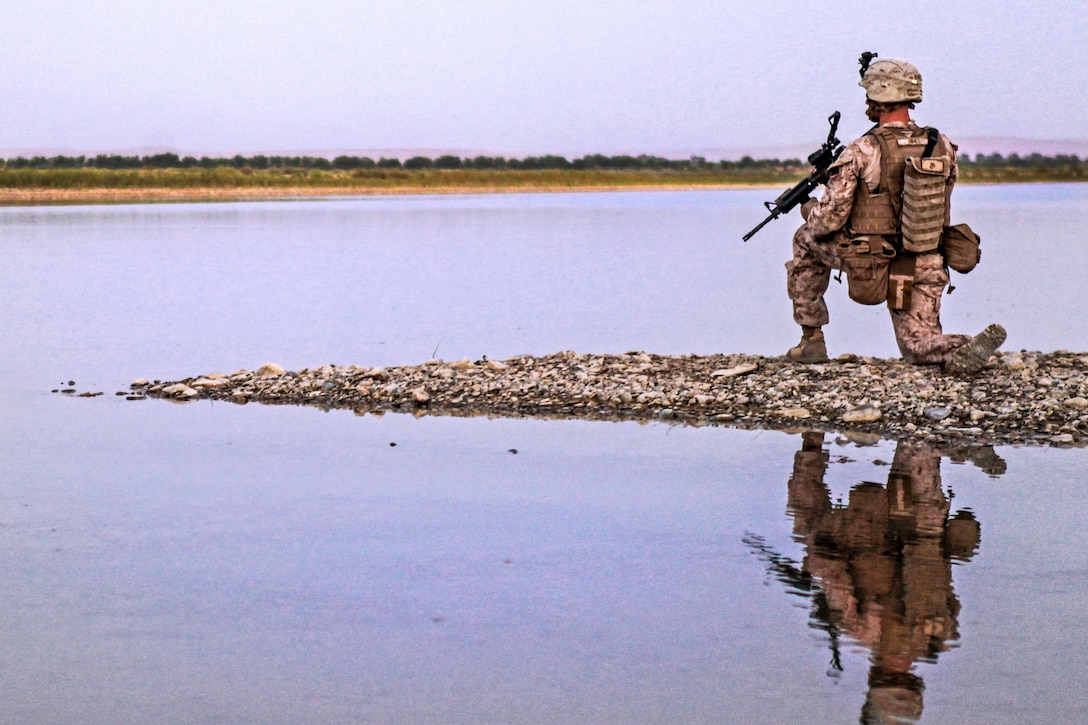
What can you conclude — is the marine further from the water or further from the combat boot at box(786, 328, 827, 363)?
the water

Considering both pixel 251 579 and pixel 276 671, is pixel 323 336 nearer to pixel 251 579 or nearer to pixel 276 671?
pixel 251 579

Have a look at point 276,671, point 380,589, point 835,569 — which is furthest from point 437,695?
point 835,569

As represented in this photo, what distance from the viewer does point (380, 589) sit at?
21.5ft

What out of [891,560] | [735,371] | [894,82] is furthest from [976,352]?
[891,560]

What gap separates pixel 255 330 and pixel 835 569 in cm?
1375

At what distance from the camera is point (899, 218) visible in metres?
11.6

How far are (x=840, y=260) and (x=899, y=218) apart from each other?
0.62 m

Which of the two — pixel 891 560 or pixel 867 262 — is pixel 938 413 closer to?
pixel 867 262

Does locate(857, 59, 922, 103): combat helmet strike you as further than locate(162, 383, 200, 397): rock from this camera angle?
No

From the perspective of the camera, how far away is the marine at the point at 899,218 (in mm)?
11375

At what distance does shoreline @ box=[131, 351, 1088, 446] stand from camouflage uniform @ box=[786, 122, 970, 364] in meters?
0.23

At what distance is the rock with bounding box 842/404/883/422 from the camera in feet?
34.6

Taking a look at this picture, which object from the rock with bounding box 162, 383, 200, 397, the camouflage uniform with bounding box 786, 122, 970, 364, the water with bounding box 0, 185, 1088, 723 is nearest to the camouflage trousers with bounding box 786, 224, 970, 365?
the camouflage uniform with bounding box 786, 122, 970, 364

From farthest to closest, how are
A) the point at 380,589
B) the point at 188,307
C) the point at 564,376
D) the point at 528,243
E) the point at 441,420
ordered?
the point at 528,243
the point at 188,307
the point at 564,376
the point at 441,420
the point at 380,589
